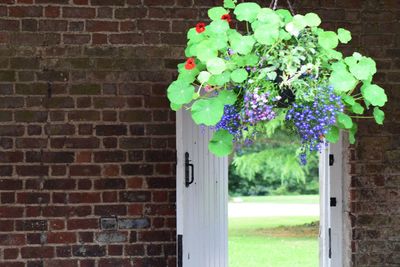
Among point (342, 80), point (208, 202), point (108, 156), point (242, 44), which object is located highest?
point (242, 44)

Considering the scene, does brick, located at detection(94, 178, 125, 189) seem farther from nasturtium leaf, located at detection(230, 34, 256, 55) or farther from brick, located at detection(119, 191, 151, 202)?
nasturtium leaf, located at detection(230, 34, 256, 55)

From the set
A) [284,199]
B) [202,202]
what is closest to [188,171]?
[202,202]

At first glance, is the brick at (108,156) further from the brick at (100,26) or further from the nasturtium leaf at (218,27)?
the nasturtium leaf at (218,27)

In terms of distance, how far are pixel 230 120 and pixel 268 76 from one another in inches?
8.1

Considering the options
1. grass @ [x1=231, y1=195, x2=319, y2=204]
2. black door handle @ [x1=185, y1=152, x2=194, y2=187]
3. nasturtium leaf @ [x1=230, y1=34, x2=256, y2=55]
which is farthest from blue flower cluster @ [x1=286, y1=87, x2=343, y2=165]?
Answer: grass @ [x1=231, y1=195, x2=319, y2=204]

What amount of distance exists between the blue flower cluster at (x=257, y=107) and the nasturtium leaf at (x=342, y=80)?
0.23 metres

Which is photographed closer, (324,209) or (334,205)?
(334,205)

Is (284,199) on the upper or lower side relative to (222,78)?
lower

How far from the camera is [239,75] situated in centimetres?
240

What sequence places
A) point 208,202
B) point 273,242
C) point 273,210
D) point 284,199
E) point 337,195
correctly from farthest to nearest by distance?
point 284,199
point 273,210
point 273,242
point 337,195
point 208,202

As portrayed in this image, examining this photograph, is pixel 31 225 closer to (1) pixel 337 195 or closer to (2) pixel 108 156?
(2) pixel 108 156

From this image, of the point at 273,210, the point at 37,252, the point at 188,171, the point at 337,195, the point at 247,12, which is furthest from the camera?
the point at 273,210

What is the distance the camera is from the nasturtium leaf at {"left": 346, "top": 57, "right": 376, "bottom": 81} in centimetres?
243

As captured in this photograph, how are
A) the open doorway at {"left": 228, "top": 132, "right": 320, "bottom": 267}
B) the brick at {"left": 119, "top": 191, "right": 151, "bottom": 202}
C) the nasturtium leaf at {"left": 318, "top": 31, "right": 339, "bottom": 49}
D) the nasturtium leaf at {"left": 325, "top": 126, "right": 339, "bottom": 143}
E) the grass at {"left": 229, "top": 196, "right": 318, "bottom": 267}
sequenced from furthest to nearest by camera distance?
the open doorway at {"left": 228, "top": 132, "right": 320, "bottom": 267} < the grass at {"left": 229, "top": 196, "right": 318, "bottom": 267} < the brick at {"left": 119, "top": 191, "right": 151, "bottom": 202} < the nasturtium leaf at {"left": 325, "top": 126, "right": 339, "bottom": 143} < the nasturtium leaf at {"left": 318, "top": 31, "right": 339, "bottom": 49}
